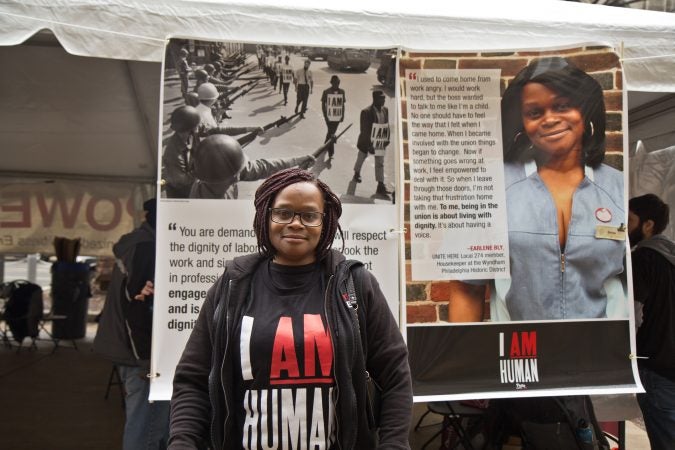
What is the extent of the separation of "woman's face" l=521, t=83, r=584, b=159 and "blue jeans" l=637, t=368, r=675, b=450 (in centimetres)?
146

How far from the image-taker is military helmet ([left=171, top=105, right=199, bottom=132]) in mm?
2516

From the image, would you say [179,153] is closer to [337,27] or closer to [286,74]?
[286,74]

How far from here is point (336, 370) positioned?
5.02 feet

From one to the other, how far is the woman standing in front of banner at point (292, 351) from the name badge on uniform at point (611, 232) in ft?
4.96

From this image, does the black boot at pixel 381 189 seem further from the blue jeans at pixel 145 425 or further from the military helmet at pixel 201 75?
the blue jeans at pixel 145 425

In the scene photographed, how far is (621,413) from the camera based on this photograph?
12.2ft

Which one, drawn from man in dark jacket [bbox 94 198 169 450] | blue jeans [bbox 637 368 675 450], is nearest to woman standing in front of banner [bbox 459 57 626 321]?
blue jeans [bbox 637 368 675 450]

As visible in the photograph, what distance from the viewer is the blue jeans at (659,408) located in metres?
3.12

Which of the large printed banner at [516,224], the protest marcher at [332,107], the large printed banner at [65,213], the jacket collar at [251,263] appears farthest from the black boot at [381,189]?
the large printed banner at [65,213]

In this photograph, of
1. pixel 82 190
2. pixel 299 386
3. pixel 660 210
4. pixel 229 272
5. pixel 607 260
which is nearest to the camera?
pixel 299 386

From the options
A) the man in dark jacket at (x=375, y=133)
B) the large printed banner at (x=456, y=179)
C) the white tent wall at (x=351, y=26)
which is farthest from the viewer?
the man in dark jacket at (x=375, y=133)

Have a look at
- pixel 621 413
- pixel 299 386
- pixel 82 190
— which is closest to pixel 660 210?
pixel 621 413

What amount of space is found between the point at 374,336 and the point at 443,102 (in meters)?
1.47

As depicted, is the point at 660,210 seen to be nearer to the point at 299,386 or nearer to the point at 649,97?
the point at 649,97
